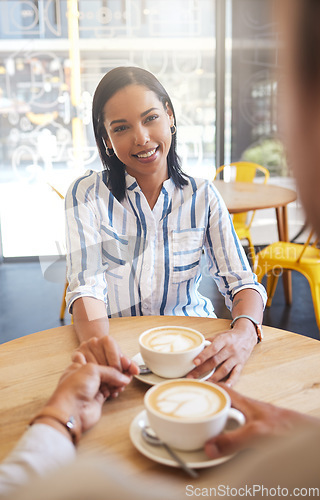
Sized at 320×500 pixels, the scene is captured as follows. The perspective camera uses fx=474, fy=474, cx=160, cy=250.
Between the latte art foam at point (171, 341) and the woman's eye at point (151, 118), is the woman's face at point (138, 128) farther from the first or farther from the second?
the latte art foam at point (171, 341)

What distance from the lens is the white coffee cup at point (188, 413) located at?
59 cm

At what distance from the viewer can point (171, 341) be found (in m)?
0.87

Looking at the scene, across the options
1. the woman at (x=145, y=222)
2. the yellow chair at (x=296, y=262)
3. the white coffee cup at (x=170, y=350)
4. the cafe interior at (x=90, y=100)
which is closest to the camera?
the white coffee cup at (x=170, y=350)

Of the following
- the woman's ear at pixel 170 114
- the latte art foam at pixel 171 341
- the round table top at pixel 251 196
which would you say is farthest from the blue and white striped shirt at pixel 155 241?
the round table top at pixel 251 196

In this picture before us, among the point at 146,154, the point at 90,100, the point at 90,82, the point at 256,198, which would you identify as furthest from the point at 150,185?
the point at 90,82

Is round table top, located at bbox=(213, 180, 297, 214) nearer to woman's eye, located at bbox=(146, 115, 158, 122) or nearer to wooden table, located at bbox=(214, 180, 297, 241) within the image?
wooden table, located at bbox=(214, 180, 297, 241)

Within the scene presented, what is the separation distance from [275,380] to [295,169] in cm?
59

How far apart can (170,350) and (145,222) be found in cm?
65

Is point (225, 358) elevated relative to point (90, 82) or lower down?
lower down

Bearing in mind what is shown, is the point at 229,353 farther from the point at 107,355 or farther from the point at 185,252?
the point at 185,252

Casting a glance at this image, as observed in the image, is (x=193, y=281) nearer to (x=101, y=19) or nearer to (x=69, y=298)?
(x=69, y=298)

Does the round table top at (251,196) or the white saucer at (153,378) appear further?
the round table top at (251,196)

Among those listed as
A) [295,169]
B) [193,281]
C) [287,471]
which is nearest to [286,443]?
[287,471]

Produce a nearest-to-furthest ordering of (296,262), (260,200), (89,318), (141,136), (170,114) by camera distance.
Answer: (89,318), (141,136), (170,114), (296,262), (260,200)
